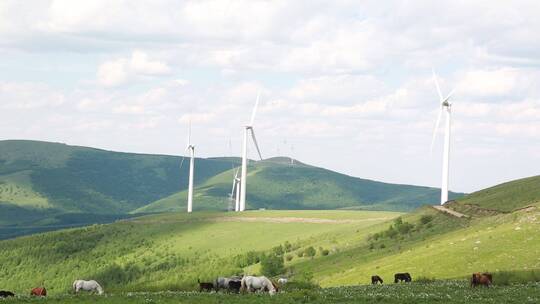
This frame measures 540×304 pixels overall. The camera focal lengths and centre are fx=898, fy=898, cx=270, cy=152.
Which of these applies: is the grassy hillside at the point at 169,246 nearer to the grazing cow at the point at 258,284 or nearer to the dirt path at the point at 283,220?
the dirt path at the point at 283,220

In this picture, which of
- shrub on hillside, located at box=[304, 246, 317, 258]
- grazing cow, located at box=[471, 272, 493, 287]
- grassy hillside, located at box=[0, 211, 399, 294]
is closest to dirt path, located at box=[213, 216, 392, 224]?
grassy hillside, located at box=[0, 211, 399, 294]

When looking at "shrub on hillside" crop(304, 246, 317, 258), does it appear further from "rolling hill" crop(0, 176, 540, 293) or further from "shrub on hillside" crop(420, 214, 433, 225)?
"shrub on hillside" crop(420, 214, 433, 225)

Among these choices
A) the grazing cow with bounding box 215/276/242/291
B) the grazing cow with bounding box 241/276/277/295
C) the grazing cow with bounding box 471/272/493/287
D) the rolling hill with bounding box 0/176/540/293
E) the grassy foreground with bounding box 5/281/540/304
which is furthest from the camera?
the rolling hill with bounding box 0/176/540/293

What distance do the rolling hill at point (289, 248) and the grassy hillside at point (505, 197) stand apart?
5.24ft

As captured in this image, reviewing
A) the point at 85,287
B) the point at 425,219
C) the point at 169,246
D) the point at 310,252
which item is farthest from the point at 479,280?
the point at 169,246

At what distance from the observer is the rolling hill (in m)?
81.9

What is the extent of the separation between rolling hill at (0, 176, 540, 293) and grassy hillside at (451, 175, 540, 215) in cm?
160

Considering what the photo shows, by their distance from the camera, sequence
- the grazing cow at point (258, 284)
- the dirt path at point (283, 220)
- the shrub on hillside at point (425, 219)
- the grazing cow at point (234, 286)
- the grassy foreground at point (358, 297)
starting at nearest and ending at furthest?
the grassy foreground at point (358, 297)
the grazing cow at point (258, 284)
the grazing cow at point (234, 286)
the shrub on hillside at point (425, 219)
the dirt path at point (283, 220)

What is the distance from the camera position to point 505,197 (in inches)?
4503

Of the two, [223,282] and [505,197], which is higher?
[505,197]

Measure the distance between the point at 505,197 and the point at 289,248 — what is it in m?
37.5

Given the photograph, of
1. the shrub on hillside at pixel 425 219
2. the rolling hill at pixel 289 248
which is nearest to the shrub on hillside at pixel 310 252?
the rolling hill at pixel 289 248

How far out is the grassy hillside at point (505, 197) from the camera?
10765cm

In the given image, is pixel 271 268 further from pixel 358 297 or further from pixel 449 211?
pixel 358 297
